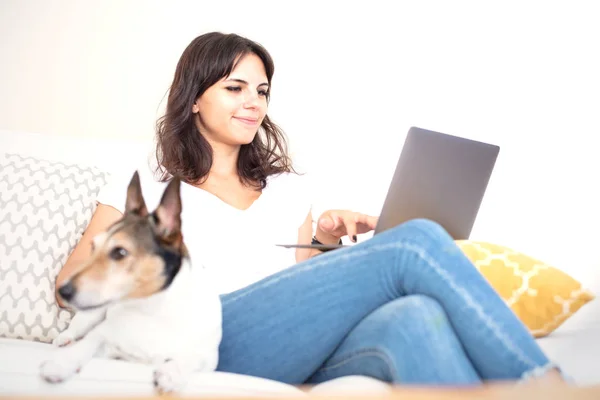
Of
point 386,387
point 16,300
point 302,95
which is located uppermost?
point 302,95

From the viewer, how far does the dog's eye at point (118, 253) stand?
43.1 inches

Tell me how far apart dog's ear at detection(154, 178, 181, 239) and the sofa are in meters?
0.28

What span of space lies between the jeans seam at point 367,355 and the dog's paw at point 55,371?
588 millimetres

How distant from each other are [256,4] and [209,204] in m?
1.01

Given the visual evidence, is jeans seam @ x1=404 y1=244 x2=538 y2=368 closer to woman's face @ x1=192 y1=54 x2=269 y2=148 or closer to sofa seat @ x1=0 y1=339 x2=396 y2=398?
sofa seat @ x1=0 y1=339 x2=396 y2=398

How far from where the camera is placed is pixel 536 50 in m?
2.33

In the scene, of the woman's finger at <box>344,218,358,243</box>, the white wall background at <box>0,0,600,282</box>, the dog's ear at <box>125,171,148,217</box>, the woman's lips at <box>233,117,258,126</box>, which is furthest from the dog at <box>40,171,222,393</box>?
the white wall background at <box>0,0,600,282</box>

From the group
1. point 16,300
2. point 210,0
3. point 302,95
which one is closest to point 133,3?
point 210,0

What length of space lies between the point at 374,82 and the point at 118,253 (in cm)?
157

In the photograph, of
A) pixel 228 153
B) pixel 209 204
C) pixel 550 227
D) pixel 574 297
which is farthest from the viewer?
pixel 550 227

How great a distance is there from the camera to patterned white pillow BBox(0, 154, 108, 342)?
1.65 meters

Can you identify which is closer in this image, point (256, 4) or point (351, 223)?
point (351, 223)

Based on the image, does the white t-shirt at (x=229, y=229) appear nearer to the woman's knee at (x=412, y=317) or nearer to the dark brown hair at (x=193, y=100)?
the dark brown hair at (x=193, y=100)

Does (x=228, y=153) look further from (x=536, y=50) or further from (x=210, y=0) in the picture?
(x=536, y=50)
